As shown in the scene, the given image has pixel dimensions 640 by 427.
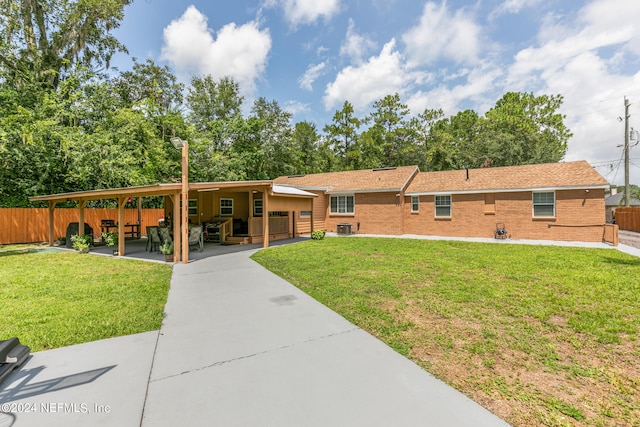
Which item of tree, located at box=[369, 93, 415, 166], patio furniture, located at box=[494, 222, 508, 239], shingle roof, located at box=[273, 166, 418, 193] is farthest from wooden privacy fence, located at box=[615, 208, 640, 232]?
tree, located at box=[369, 93, 415, 166]

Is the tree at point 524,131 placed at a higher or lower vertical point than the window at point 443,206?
higher

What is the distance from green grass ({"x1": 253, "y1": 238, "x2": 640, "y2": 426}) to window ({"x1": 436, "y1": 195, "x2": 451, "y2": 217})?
25.3ft

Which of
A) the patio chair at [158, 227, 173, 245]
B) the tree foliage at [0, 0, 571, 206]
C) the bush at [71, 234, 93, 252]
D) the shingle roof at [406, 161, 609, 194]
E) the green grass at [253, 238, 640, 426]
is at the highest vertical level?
the tree foliage at [0, 0, 571, 206]

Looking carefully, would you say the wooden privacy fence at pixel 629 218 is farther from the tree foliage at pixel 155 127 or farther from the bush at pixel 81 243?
the bush at pixel 81 243

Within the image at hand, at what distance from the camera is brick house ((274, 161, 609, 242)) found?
508 inches

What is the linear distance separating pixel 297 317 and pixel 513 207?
14.4m

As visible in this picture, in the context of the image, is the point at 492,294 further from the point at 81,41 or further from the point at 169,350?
the point at 81,41

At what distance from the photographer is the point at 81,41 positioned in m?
17.0

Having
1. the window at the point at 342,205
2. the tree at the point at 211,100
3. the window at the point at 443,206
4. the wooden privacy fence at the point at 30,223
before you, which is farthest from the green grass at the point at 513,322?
the tree at the point at 211,100

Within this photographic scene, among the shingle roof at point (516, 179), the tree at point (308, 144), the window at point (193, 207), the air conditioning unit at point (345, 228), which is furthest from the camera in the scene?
the tree at point (308, 144)

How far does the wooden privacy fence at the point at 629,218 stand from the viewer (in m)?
17.9

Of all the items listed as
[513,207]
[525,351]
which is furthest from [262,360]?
[513,207]

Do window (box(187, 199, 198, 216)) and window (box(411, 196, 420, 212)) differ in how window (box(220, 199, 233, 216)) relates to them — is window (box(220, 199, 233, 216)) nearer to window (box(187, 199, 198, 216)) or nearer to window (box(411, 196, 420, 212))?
window (box(187, 199, 198, 216))

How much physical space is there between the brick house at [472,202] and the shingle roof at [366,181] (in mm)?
63
